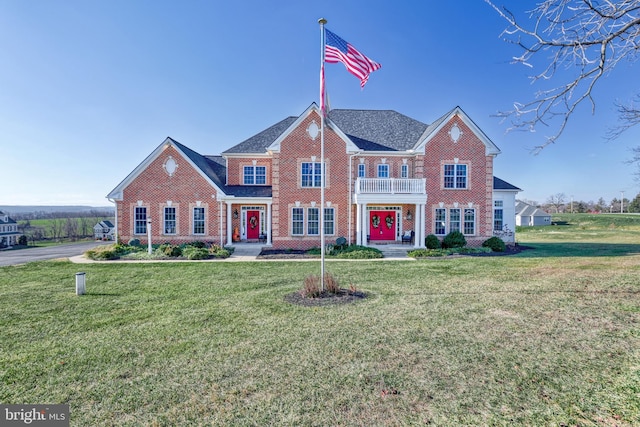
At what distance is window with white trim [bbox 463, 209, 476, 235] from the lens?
18766mm

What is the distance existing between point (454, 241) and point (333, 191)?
7856mm

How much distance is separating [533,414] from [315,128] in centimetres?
1652

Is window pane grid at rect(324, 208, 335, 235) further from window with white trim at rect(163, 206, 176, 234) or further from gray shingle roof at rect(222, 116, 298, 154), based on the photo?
window with white trim at rect(163, 206, 176, 234)

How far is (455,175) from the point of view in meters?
18.7

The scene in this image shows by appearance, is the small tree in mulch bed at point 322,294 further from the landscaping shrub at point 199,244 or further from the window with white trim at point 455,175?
the window with white trim at point 455,175

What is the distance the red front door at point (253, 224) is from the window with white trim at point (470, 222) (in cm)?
1377

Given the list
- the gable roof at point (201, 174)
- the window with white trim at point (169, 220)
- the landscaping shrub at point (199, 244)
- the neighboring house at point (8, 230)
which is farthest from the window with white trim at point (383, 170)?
the neighboring house at point (8, 230)

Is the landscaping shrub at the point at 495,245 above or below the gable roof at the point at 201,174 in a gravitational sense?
below

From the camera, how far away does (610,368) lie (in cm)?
417

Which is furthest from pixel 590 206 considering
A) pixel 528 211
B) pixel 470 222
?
pixel 470 222

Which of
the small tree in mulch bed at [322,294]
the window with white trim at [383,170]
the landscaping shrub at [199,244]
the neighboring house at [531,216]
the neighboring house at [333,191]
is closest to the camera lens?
the small tree in mulch bed at [322,294]

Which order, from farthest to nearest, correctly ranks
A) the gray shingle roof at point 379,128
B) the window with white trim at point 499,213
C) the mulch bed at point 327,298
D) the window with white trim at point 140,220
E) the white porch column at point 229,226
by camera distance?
the window with white trim at point 499,213 → the gray shingle roof at point 379,128 → the white porch column at point 229,226 → the window with white trim at point 140,220 → the mulch bed at point 327,298

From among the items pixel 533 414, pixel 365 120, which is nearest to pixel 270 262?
pixel 533 414

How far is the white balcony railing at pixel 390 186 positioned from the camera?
17.5 metres
